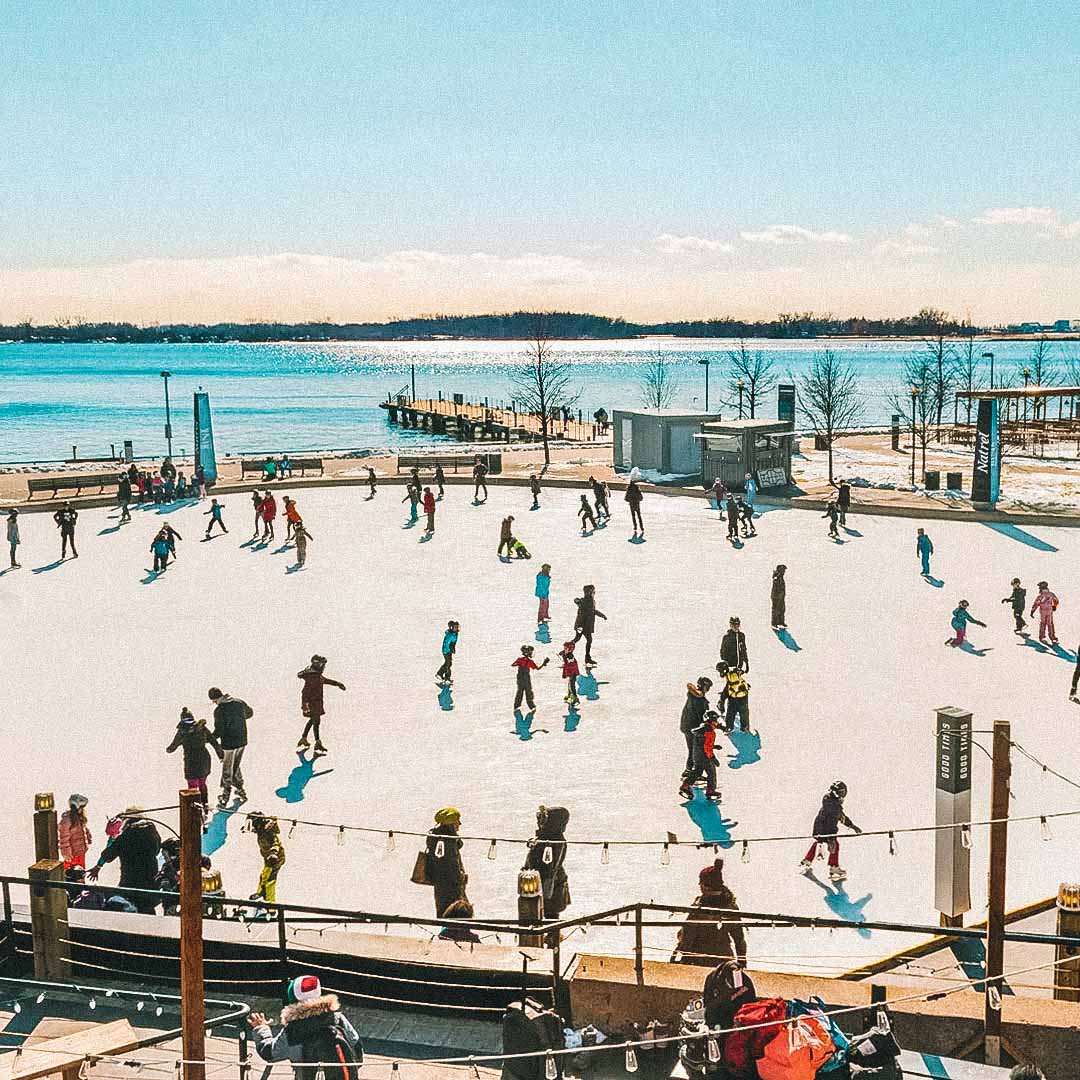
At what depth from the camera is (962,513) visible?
100ft

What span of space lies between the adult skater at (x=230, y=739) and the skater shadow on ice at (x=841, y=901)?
5996mm

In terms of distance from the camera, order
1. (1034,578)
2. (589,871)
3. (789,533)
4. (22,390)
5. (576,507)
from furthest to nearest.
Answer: (22,390), (576,507), (789,533), (1034,578), (589,871)

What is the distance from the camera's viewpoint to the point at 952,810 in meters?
9.84

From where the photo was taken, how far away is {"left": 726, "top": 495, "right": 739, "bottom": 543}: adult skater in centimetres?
2728

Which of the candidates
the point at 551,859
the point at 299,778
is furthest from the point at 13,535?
the point at 551,859

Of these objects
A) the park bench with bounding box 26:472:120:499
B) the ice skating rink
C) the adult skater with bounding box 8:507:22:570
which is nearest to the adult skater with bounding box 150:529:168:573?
the ice skating rink

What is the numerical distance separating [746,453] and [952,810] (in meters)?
26.6

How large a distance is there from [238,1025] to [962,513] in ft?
88.7

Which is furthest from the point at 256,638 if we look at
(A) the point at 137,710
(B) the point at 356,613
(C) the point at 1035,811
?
(C) the point at 1035,811

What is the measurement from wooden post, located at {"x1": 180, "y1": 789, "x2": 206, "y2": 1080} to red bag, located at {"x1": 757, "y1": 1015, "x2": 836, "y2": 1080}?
2769 millimetres

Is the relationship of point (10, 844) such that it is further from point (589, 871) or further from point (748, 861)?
point (748, 861)

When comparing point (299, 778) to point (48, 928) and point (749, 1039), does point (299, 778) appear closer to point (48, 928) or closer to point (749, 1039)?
point (48, 928)

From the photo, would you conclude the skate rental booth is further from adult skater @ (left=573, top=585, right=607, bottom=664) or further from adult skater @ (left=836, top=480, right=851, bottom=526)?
adult skater @ (left=573, top=585, right=607, bottom=664)

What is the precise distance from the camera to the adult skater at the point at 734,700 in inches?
555
